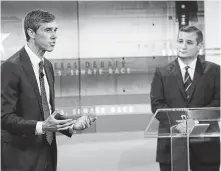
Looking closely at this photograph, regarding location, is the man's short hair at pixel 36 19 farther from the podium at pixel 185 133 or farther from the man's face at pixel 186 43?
the podium at pixel 185 133

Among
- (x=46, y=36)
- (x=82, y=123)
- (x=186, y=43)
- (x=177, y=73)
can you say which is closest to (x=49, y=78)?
(x=46, y=36)

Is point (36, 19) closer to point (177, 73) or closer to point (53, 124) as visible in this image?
point (53, 124)

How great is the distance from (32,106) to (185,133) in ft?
4.14

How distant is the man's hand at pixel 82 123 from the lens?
2.88 meters

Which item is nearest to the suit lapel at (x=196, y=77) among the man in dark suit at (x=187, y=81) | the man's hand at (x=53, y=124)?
the man in dark suit at (x=187, y=81)

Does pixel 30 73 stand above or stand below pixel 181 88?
above

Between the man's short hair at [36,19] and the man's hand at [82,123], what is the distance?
29.4 inches

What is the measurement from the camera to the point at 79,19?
3.20 metres

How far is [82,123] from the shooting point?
114 inches

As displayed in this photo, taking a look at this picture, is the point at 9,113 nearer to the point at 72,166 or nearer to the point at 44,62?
the point at 44,62

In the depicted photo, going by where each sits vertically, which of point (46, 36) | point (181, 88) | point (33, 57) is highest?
point (46, 36)

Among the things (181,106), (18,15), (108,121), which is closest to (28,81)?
→ (18,15)

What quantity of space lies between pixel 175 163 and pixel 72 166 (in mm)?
882

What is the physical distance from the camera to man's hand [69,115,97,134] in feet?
9.44
